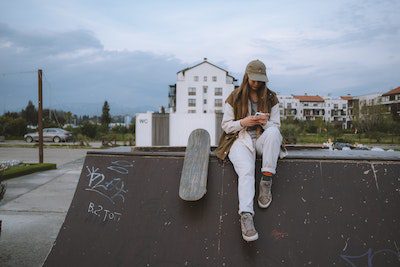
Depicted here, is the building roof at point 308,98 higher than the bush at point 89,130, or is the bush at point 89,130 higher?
the building roof at point 308,98

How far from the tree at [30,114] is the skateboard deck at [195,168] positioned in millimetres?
69270

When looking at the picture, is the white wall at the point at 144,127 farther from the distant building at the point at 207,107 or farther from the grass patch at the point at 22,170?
the grass patch at the point at 22,170

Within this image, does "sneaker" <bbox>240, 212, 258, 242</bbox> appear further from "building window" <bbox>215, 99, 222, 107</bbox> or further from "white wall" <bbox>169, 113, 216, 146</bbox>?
"building window" <bbox>215, 99, 222, 107</bbox>

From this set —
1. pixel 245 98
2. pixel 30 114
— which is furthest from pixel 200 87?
pixel 245 98

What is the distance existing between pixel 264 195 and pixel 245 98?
0.96 m

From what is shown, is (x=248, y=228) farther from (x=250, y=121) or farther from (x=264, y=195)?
(x=250, y=121)

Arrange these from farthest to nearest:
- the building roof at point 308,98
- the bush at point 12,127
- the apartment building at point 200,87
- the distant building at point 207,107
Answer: the building roof at point 308,98
the apartment building at point 200,87
the bush at point 12,127
the distant building at point 207,107

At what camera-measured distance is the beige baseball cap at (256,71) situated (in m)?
3.26

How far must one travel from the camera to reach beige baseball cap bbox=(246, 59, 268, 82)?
3260 mm

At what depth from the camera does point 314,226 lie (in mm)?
3064

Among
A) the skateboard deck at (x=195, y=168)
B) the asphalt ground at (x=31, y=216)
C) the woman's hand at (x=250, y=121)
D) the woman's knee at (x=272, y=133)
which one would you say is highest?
the woman's hand at (x=250, y=121)

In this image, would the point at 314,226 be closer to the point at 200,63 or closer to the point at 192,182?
the point at 192,182

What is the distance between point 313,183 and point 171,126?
19.1 meters

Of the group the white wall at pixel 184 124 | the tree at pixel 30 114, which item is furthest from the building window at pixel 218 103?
the white wall at pixel 184 124
